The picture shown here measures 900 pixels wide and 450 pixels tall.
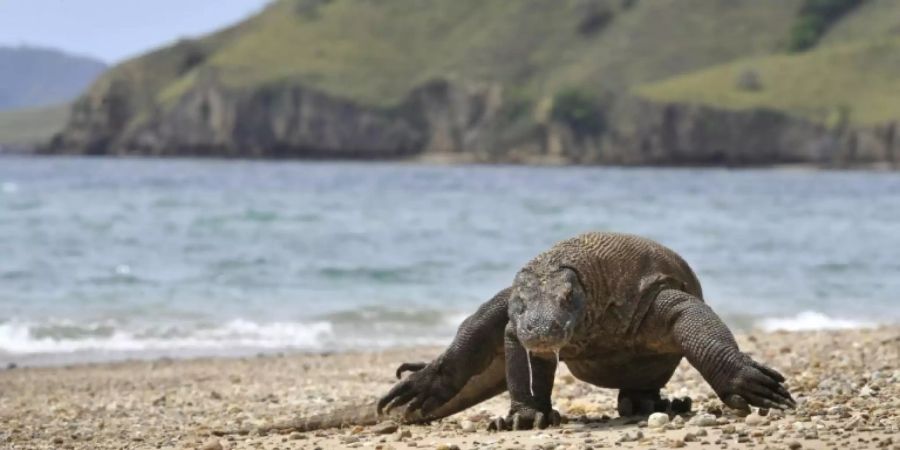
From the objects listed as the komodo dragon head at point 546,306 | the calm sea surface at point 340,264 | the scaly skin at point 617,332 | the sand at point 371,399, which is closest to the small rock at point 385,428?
the sand at point 371,399

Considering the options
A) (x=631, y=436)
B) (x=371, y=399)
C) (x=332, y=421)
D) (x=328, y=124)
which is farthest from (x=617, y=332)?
(x=328, y=124)

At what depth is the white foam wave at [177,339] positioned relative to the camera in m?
17.6

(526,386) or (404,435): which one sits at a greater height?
(526,386)

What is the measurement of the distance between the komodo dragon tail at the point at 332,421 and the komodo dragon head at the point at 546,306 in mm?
1672

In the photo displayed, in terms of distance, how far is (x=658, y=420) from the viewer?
8.07 metres

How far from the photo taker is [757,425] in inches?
297

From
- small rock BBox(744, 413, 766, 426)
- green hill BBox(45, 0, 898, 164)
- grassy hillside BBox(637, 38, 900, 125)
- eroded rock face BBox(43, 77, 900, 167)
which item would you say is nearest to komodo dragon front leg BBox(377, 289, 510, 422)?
small rock BBox(744, 413, 766, 426)

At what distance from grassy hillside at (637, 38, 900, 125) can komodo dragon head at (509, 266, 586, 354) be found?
438ft

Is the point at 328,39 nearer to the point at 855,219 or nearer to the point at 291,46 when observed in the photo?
the point at 291,46

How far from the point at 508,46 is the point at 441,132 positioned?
25552mm

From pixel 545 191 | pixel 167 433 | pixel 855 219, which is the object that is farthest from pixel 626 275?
pixel 545 191

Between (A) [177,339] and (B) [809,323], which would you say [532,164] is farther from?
(A) [177,339]

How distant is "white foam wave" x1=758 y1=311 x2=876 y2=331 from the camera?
19.6 meters

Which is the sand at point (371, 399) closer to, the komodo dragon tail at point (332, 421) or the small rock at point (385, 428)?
the small rock at point (385, 428)
